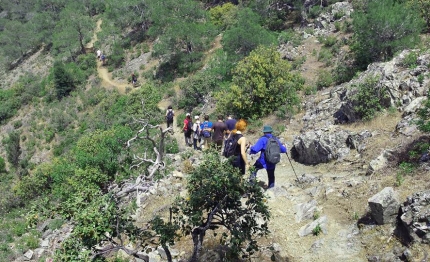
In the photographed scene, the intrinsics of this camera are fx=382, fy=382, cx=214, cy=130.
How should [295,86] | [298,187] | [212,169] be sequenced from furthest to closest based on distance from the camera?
1. [295,86]
2. [298,187]
3. [212,169]

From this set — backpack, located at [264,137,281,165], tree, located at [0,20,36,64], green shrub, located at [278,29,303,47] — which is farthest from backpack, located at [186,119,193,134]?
tree, located at [0,20,36,64]

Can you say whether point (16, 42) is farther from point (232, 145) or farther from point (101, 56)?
point (232, 145)

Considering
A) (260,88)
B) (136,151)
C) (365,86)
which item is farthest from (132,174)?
(365,86)

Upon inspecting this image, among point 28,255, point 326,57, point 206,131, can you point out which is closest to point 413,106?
point 206,131

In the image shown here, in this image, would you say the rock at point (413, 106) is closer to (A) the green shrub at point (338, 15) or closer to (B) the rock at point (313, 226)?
(B) the rock at point (313, 226)

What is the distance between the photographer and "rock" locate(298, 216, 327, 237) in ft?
25.9

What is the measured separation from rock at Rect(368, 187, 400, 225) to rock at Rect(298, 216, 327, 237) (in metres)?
1.11

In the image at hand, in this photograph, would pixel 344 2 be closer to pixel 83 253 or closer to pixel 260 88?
pixel 260 88

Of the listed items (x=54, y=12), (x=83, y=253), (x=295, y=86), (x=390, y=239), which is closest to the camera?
(x=83, y=253)

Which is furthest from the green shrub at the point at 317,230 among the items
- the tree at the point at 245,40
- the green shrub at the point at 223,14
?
the green shrub at the point at 223,14

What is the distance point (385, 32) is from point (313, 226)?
1366 centimetres

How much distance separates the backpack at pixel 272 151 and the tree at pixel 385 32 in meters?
11.9

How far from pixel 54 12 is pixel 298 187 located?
6443cm

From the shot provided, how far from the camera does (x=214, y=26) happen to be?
3797cm
